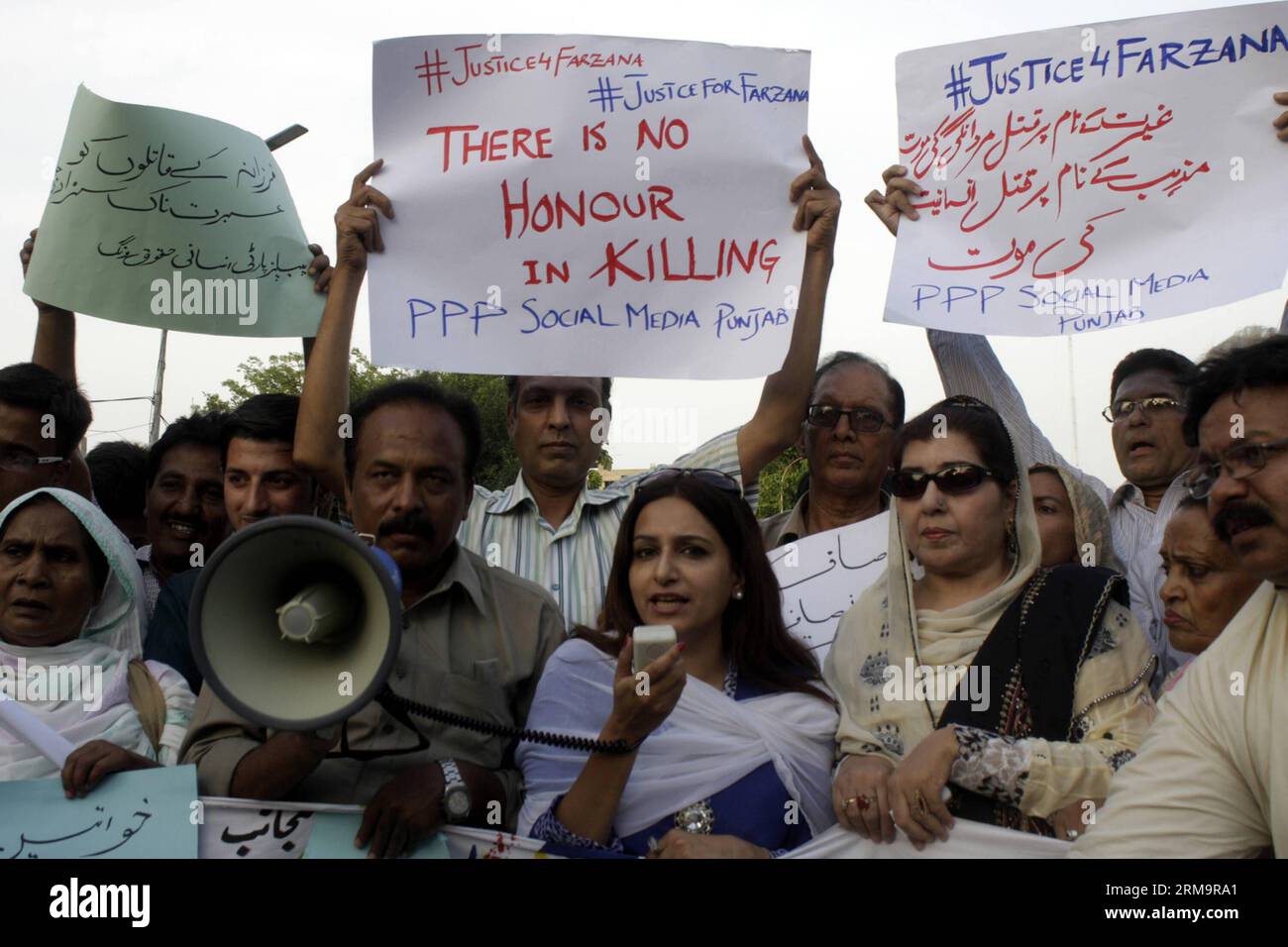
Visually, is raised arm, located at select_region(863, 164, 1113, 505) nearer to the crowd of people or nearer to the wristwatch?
the crowd of people

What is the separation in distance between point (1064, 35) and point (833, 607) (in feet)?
6.37

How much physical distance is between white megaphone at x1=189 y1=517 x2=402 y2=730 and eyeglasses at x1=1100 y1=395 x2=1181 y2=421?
2845 millimetres

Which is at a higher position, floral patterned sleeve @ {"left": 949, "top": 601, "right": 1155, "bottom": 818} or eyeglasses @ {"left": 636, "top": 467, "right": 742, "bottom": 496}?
eyeglasses @ {"left": 636, "top": 467, "right": 742, "bottom": 496}

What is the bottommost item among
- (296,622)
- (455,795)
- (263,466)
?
(455,795)

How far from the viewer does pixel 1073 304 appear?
357cm

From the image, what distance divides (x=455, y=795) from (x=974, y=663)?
1.22 meters

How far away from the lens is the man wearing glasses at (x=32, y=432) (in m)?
3.66

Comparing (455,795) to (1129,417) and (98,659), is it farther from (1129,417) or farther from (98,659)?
(1129,417)

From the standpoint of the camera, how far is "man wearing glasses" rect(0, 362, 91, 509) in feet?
12.0

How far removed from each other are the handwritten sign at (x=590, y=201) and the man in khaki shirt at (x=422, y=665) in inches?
16.7

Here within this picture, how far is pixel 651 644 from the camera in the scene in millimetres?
2377

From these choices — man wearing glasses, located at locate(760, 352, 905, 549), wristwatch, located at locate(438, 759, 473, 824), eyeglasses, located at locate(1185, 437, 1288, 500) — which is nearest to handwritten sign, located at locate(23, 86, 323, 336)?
man wearing glasses, located at locate(760, 352, 905, 549)

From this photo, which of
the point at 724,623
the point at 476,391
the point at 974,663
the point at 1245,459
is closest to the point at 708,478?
the point at 724,623
